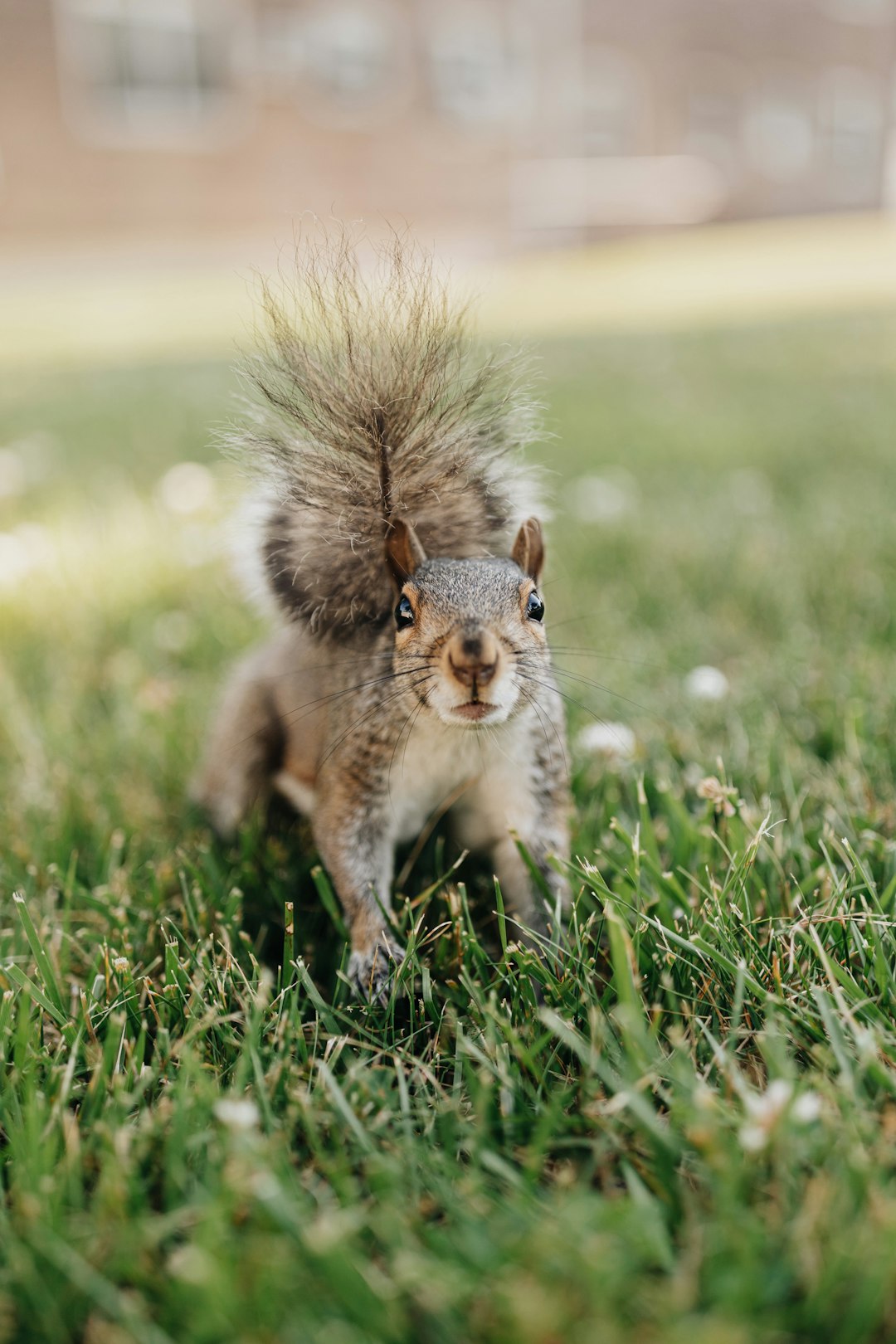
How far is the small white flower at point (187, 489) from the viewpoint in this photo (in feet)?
11.5

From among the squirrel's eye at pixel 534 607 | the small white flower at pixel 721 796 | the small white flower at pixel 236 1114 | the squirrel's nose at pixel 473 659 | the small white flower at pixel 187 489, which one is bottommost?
the small white flower at pixel 236 1114

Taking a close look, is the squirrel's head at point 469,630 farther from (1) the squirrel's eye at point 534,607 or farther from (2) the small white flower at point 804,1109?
(2) the small white flower at point 804,1109

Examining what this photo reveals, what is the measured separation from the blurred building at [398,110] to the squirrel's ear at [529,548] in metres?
11.1

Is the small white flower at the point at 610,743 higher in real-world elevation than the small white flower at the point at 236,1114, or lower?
higher

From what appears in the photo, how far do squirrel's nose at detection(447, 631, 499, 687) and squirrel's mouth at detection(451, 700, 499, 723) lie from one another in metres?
0.03

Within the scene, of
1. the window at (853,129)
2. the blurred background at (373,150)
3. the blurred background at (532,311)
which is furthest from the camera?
the window at (853,129)

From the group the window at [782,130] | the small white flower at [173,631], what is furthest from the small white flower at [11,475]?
the window at [782,130]

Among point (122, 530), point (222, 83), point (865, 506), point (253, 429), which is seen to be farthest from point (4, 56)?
point (253, 429)

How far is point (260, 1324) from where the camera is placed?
82 centimetres

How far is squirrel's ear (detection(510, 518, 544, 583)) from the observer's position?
1.57m

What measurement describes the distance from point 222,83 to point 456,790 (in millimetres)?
14595

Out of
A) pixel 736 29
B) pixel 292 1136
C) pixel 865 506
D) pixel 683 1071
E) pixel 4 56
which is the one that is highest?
pixel 736 29

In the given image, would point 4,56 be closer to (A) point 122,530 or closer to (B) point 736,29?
(A) point 122,530

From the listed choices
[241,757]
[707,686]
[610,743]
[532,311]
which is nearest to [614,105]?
[532,311]
